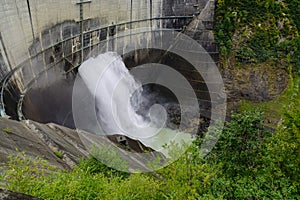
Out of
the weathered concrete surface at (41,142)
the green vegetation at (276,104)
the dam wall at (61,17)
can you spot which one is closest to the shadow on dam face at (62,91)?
the dam wall at (61,17)

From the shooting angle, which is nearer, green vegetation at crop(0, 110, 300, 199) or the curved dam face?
green vegetation at crop(0, 110, 300, 199)

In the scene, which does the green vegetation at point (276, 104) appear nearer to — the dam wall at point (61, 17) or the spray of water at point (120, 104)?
the spray of water at point (120, 104)

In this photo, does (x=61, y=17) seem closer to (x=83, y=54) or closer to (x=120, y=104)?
(x=83, y=54)

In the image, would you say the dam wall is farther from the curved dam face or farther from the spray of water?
the spray of water

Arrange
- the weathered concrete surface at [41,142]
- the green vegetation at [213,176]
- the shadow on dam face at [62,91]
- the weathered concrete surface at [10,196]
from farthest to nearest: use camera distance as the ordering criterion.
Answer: the shadow on dam face at [62,91] < the weathered concrete surface at [41,142] < the green vegetation at [213,176] < the weathered concrete surface at [10,196]

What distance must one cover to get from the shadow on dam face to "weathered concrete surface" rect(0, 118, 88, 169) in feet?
4.99

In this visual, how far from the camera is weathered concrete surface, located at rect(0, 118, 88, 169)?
8930mm

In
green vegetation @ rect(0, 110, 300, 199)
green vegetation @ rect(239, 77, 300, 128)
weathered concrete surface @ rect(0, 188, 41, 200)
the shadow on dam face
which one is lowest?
green vegetation @ rect(239, 77, 300, 128)

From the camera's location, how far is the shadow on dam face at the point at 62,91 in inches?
504

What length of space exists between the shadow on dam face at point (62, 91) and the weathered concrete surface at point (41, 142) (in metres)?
1.52

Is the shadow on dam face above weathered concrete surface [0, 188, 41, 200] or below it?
below

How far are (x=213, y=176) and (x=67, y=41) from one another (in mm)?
11492

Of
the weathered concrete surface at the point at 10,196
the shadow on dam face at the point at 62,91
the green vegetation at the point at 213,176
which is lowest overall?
the shadow on dam face at the point at 62,91

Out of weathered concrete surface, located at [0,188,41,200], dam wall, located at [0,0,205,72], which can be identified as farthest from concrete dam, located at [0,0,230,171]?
weathered concrete surface, located at [0,188,41,200]
